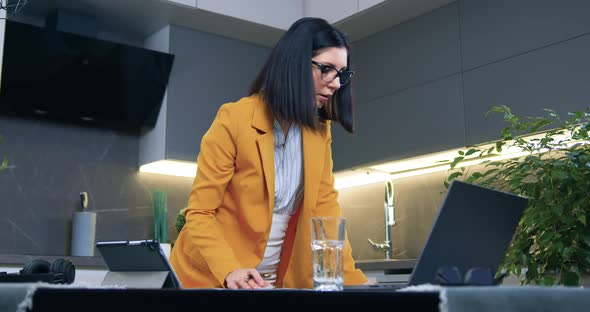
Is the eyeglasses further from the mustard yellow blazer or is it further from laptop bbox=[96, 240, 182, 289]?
laptop bbox=[96, 240, 182, 289]

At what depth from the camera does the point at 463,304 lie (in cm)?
73

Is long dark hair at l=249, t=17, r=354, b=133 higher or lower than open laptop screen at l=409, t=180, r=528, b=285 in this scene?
higher

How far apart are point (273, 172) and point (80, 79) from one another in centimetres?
243

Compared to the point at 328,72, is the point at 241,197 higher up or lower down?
lower down

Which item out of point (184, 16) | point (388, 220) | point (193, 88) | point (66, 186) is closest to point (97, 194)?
point (66, 186)

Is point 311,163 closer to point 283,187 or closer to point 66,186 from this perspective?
point 283,187

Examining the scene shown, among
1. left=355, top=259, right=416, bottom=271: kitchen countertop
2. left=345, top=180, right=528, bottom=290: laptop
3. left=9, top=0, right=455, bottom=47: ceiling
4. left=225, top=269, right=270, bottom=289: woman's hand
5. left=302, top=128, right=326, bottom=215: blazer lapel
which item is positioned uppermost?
left=9, top=0, right=455, bottom=47: ceiling

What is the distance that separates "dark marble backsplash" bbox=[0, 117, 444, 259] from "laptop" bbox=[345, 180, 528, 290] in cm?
280

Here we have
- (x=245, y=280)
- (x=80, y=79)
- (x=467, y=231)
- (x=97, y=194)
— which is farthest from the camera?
A: (x=97, y=194)

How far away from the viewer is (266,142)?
172 centimetres

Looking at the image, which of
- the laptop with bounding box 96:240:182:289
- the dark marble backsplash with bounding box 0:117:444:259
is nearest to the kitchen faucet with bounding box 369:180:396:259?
the dark marble backsplash with bounding box 0:117:444:259

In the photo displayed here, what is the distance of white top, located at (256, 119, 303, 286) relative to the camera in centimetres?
175

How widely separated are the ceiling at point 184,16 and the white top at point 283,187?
2163 millimetres

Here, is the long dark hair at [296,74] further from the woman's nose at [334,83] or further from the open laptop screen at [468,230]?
the open laptop screen at [468,230]
